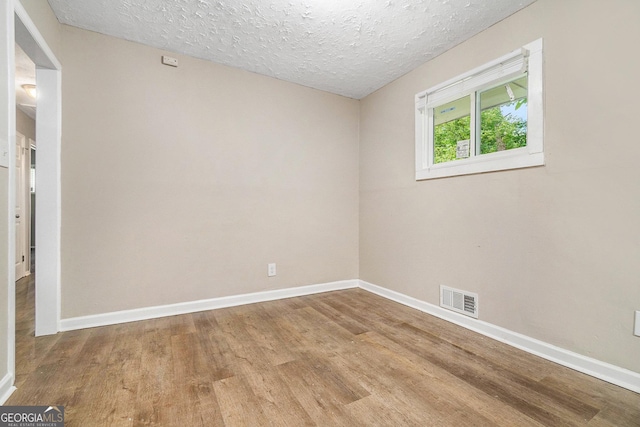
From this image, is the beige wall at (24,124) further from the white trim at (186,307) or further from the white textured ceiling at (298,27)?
the white trim at (186,307)

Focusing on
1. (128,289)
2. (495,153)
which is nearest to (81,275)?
(128,289)

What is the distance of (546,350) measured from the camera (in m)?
1.74

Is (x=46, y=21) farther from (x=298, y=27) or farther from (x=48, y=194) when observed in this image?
(x=298, y=27)

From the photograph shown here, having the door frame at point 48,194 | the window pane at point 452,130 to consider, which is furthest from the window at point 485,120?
the door frame at point 48,194

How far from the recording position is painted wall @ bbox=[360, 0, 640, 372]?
1.47 m

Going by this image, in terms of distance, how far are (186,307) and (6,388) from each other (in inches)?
47.9

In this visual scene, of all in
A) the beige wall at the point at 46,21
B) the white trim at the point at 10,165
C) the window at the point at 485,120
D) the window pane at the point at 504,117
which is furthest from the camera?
the window pane at the point at 504,117

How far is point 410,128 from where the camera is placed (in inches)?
108

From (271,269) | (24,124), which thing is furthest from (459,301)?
(24,124)

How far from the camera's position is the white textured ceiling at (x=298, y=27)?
74.6 inches

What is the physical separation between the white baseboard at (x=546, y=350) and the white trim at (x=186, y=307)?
3.82 ft

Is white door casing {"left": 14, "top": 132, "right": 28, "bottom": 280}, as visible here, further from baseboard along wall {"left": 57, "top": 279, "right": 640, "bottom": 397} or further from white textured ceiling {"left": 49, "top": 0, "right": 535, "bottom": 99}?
white textured ceiling {"left": 49, "top": 0, "right": 535, "bottom": 99}

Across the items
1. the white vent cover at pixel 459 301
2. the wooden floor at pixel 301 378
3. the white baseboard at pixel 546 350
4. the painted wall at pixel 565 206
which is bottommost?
the wooden floor at pixel 301 378

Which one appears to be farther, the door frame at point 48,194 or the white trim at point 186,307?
the white trim at point 186,307
